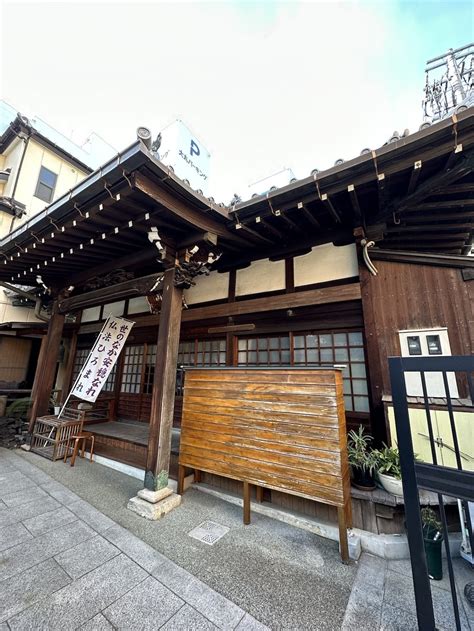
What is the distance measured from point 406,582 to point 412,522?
131cm

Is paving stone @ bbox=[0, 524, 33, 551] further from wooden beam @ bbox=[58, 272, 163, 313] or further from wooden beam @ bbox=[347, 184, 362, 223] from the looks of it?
wooden beam @ bbox=[347, 184, 362, 223]

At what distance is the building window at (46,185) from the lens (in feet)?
37.0

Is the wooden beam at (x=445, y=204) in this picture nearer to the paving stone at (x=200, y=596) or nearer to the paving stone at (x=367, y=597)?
the paving stone at (x=367, y=597)

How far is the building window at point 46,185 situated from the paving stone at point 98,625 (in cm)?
1422

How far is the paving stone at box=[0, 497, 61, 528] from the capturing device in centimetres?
313

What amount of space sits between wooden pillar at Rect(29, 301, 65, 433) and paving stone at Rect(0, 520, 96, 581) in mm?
4094

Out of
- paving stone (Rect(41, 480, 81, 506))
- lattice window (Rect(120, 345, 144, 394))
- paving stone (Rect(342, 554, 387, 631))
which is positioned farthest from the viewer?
lattice window (Rect(120, 345, 144, 394))

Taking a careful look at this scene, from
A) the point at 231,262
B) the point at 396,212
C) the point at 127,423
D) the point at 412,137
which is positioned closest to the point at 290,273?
the point at 231,262

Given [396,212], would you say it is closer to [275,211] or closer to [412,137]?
[412,137]

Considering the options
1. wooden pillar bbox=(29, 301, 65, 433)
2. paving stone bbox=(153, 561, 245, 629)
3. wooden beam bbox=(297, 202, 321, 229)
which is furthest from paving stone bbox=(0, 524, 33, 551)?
wooden beam bbox=(297, 202, 321, 229)

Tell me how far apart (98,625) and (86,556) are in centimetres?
88

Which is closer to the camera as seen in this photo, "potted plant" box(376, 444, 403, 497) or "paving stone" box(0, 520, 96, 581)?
"paving stone" box(0, 520, 96, 581)

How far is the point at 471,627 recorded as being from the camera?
1931 millimetres

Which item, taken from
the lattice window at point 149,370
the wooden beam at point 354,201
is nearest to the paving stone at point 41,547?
the lattice window at point 149,370
